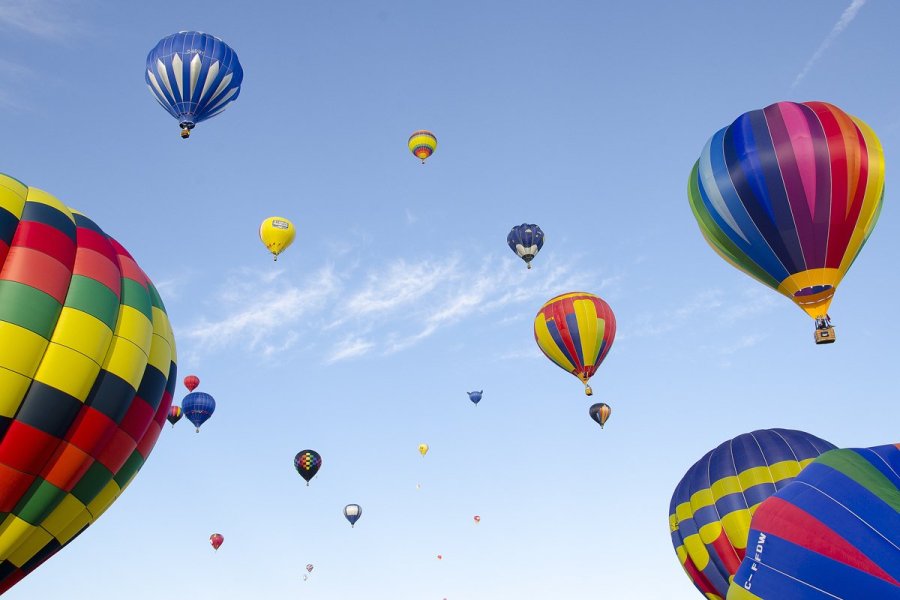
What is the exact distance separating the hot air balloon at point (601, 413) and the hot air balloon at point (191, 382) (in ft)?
59.4

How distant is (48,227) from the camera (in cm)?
1030

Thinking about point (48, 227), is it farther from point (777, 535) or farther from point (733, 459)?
point (733, 459)

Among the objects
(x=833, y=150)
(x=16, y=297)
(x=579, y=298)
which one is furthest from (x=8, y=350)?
(x=579, y=298)

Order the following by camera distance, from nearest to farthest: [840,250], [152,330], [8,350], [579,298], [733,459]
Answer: [8,350]
[152,330]
[840,250]
[733,459]
[579,298]

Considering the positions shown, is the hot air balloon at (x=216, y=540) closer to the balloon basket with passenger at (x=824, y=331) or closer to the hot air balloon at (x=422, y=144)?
the hot air balloon at (x=422, y=144)

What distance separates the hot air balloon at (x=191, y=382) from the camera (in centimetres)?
3531

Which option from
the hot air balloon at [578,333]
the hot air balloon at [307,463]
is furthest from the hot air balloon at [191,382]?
the hot air balloon at [578,333]

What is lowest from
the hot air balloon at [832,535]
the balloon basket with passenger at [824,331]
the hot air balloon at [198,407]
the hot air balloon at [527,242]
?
the hot air balloon at [198,407]

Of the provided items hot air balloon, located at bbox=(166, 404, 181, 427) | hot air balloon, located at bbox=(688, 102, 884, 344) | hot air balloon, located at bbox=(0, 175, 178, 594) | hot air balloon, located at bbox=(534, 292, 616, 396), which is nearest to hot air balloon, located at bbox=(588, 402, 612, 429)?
hot air balloon, located at bbox=(534, 292, 616, 396)

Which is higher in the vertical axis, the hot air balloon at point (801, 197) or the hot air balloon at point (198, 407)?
the hot air balloon at point (801, 197)

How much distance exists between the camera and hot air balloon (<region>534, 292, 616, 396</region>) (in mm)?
27188

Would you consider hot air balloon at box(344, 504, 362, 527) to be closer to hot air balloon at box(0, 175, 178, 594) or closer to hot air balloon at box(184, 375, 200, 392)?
hot air balloon at box(184, 375, 200, 392)

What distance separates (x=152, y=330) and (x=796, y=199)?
13.4 meters

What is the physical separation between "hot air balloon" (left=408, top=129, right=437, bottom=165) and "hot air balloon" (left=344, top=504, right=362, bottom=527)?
1840 cm
